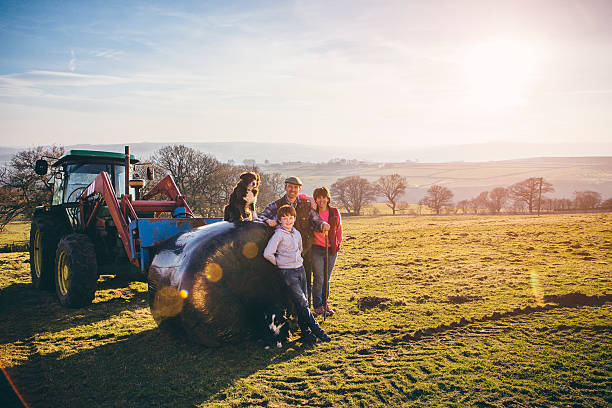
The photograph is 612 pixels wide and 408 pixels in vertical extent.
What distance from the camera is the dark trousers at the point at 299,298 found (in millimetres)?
5660

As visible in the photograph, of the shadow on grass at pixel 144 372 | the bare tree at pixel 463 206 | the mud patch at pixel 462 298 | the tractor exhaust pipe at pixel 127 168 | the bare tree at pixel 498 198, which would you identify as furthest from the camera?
the bare tree at pixel 463 206

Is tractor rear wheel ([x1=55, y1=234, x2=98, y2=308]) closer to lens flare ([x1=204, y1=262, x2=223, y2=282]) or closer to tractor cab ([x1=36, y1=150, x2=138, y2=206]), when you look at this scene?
tractor cab ([x1=36, y1=150, x2=138, y2=206])

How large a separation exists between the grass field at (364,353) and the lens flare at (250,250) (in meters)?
1.34

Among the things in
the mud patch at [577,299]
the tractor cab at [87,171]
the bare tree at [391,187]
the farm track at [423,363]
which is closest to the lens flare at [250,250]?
the farm track at [423,363]

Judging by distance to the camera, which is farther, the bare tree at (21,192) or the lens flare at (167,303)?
the bare tree at (21,192)

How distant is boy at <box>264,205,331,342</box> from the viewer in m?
5.66

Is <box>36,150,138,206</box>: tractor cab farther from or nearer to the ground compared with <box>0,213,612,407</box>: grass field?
farther from the ground

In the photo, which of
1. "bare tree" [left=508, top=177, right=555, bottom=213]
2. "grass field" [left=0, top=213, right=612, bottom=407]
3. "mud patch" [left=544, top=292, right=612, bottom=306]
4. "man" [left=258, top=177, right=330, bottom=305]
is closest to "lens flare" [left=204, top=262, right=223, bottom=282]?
"grass field" [left=0, top=213, right=612, bottom=407]

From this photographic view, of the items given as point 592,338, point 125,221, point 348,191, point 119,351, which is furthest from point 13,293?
point 348,191

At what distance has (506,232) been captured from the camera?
66.8 feet

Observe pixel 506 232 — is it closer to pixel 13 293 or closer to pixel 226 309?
pixel 226 309

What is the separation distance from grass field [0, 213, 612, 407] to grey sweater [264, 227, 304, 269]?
4.02 feet

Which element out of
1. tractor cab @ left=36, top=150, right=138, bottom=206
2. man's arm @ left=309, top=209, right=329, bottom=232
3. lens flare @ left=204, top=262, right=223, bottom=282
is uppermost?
tractor cab @ left=36, top=150, right=138, bottom=206

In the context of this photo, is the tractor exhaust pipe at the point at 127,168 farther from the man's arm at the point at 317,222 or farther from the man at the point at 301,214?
the man's arm at the point at 317,222
